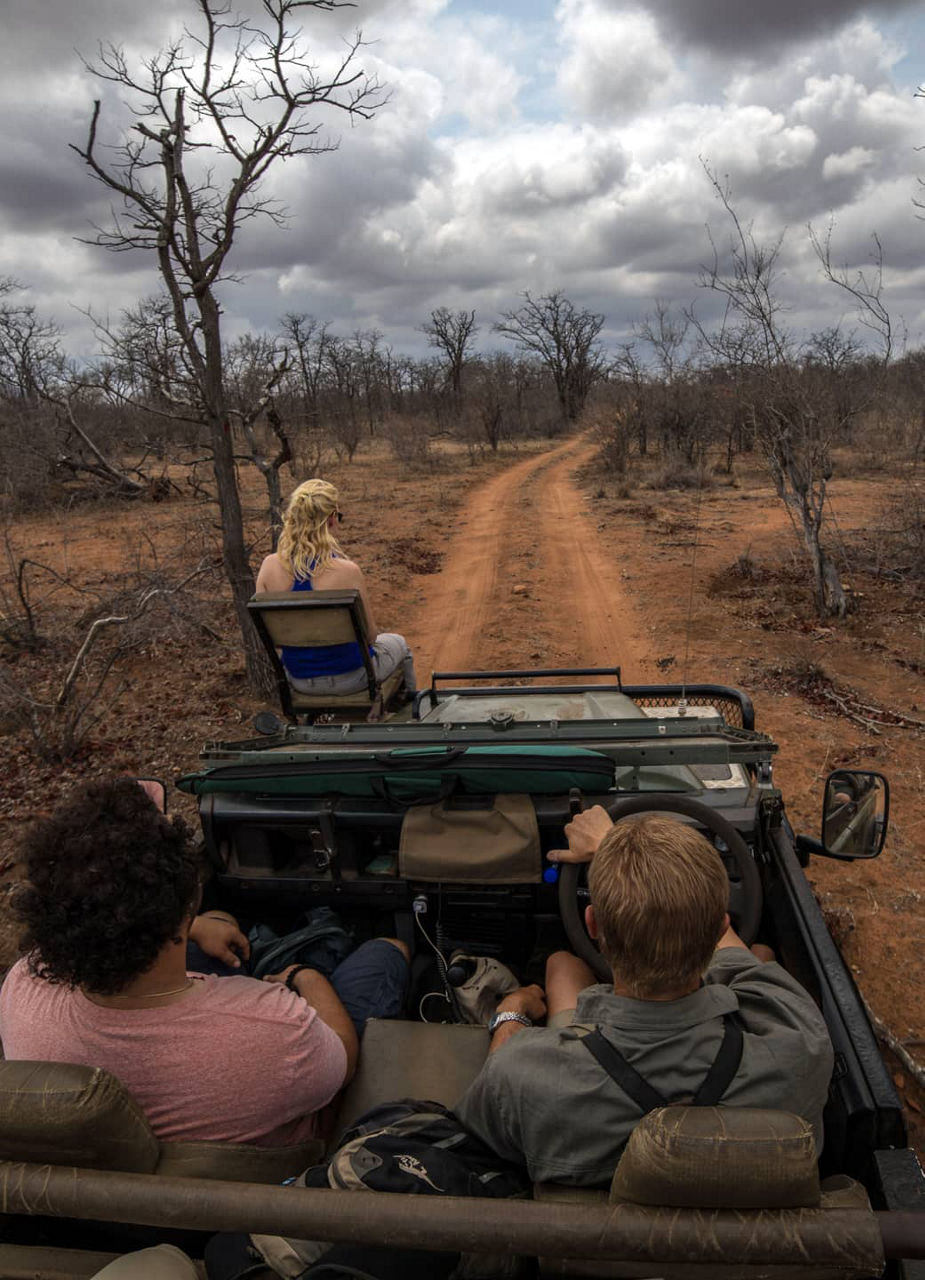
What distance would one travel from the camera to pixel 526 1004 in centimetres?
211

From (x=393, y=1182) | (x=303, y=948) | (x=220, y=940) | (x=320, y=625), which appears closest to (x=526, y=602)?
(x=320, y=625)

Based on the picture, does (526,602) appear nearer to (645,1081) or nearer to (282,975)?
(282,975)

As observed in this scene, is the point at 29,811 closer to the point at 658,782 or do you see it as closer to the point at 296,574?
the point at 296,574

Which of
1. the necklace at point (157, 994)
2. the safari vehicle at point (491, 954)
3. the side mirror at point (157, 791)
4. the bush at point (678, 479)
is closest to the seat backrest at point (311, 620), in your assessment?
the safari vehicle at point (491, 954)

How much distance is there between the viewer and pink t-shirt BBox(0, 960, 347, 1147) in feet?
5.03

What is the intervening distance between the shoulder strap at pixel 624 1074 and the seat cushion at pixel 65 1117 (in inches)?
33.4

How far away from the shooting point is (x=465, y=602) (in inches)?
394

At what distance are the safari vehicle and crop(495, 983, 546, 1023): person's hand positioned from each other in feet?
0.37

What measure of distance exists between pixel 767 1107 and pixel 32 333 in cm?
3508

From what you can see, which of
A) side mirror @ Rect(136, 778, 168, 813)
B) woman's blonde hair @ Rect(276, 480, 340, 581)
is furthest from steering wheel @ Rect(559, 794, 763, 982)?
woman's blonde hair @ Rect(276, 480, 340, 581)

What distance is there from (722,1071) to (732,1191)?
0.28 metres

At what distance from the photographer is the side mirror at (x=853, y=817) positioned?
2.29m

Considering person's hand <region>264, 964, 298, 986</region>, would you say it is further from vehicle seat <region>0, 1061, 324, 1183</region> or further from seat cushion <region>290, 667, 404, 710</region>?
seat cushion <region>290, 667, 404, 710</region>

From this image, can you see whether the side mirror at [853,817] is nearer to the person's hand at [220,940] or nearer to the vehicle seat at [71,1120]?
the person's hand at [220,940]
